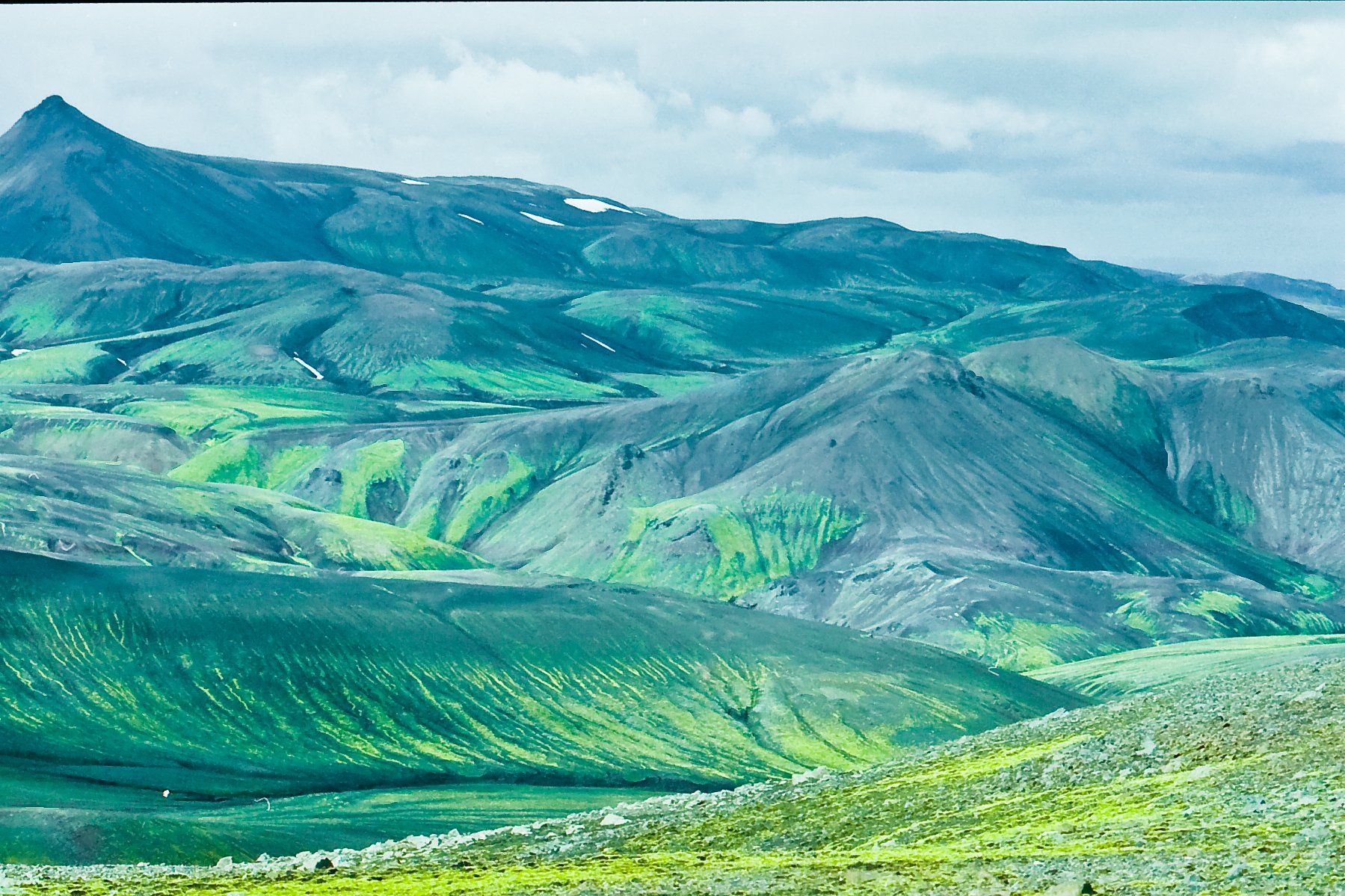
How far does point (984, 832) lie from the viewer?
3803 centimetres

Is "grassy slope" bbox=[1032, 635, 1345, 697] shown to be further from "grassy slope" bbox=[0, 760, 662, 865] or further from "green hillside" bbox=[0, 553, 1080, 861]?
"grassy slope" bbox=[0, 760, 662, 865]

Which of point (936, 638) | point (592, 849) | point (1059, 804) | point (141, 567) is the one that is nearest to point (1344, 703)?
point (1059, 804)

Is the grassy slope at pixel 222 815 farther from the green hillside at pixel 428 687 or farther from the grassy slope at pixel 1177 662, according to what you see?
the grassy slope at pixel 1177 662

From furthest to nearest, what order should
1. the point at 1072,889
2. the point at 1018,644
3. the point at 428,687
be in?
the point at 1018,644 → the point at 428,687 → the point at 1072,889

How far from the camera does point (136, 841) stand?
266 ft

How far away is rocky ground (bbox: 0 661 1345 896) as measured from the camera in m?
30.0

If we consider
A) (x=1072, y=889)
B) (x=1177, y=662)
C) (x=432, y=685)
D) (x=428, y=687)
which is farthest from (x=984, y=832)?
(x=1177, y=662)

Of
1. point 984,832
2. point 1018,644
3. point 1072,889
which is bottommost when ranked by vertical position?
point 1018,644

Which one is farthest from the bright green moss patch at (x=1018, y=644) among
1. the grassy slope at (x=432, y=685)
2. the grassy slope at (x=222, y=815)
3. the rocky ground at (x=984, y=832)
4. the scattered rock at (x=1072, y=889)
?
the scattered rock at (x=1072, y=889)

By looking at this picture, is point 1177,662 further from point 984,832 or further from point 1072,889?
point 1072,889

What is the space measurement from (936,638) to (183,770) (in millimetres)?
92624

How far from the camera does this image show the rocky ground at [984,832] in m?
30.0

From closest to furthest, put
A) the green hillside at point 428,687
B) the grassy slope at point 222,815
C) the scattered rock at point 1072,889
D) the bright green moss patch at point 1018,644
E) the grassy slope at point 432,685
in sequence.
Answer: the scattered rock at point 1072,889, the grassy slope at point 222,815, the green hillside at point 428,687, the grassy slope at point 432,685, the bright green moss patch at point 1018,644

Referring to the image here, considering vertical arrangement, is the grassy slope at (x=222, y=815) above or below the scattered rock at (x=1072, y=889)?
below
